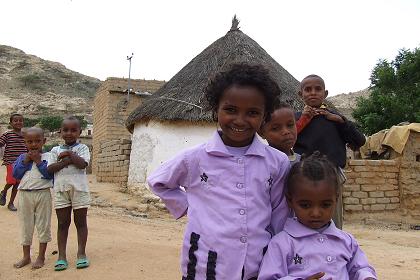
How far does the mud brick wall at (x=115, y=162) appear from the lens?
10711mm

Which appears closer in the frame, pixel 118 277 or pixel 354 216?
pixel 118 277

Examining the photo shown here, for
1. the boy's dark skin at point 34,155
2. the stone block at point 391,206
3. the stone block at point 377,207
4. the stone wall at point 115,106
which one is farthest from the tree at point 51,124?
the boy's dark skin at point 34,155

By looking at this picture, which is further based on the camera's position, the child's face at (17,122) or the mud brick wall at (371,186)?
the mud brick wall at (371,186)

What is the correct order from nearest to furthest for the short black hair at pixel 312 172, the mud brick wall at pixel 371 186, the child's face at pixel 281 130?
the short black hair at pixel 312 172
the child's face at pixel 281 130
the mud brick wall at pixel 371 186

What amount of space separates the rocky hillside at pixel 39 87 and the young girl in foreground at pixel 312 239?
3498 cm

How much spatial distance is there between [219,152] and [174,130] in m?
7.25

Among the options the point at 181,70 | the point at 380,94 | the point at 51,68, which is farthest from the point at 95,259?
the point at 51,68

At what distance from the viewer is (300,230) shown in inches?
68.4

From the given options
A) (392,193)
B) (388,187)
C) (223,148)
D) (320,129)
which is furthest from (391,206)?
(223,148)

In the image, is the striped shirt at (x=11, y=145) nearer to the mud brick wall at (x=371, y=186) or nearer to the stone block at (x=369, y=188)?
the mud brick wall at (x=371, y=186)

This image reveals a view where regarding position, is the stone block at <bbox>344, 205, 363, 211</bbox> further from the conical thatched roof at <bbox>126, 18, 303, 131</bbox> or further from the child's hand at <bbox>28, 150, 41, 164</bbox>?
the child's hand at <bbox>28, 150, 41, 164</bbox>

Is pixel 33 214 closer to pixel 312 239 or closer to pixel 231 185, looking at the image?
pixel 231 185

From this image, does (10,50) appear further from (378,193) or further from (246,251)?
(246,251)

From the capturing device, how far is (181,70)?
11078 millimetres
